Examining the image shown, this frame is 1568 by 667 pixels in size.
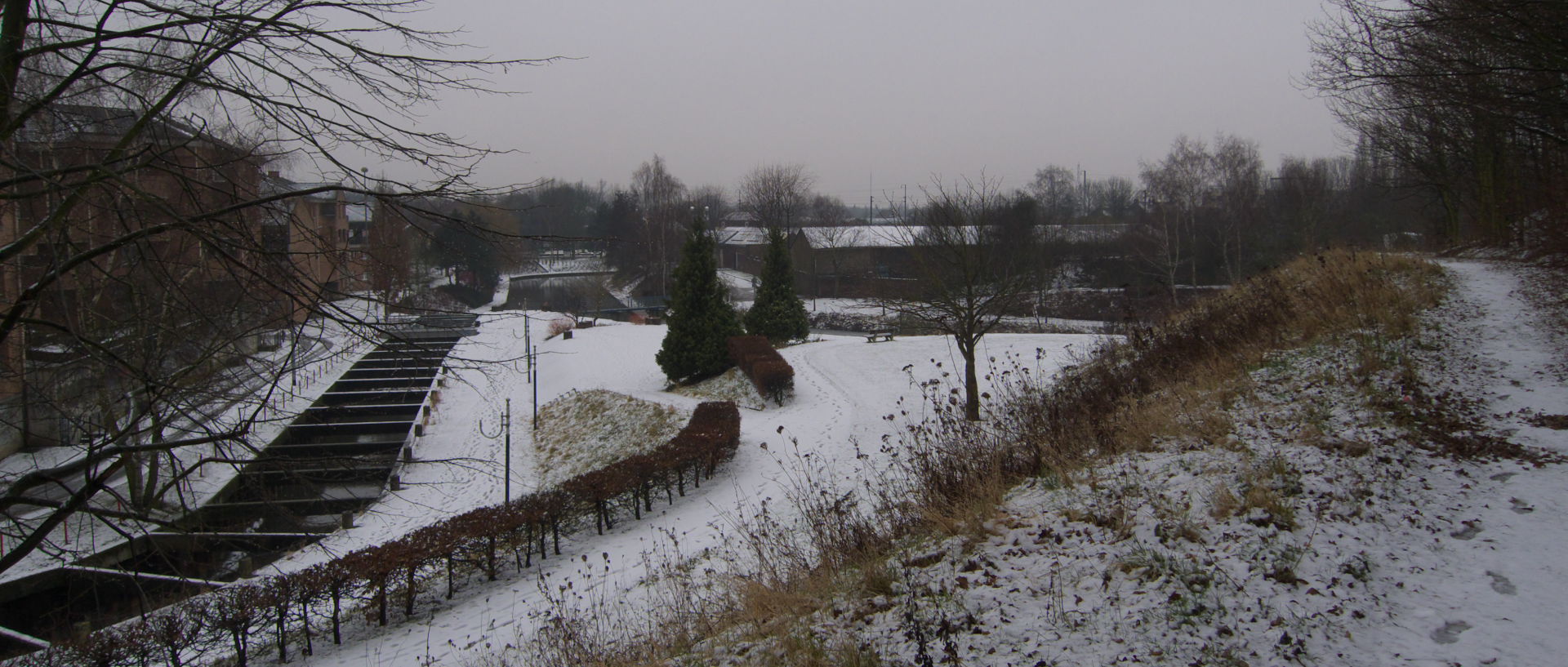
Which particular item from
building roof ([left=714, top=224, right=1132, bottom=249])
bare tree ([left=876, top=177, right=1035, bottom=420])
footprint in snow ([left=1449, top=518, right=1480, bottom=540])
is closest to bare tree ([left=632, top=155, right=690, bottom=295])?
building roof ([left=714, top=224, right=1132, bottom=249])

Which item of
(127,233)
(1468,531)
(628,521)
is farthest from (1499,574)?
(628,521)

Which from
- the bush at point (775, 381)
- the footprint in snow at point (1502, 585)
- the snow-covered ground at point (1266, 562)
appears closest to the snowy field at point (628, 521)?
the bush at point (775, 381)

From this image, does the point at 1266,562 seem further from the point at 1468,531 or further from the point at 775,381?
the point at 775,381

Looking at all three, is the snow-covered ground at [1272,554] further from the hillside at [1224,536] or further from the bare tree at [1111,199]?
the bare tree at [1111,199]

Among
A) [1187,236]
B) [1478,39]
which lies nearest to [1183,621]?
[1478,39]

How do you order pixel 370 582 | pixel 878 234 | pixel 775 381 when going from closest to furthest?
pixel 370 582, pixel 775 381, pixel 878 234

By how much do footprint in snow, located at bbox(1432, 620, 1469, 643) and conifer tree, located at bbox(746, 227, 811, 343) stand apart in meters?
24.9

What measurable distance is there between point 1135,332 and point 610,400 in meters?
13.8

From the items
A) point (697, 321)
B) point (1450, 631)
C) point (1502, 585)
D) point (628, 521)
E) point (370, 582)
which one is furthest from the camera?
point (697, 321)

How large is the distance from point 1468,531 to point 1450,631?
3.53 feet

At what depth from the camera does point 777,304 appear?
28.4 m

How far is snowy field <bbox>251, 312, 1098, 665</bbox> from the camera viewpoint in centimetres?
736

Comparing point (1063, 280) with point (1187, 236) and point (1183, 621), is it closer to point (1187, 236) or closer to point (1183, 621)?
point (1187, 236)

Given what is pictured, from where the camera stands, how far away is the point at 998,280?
1341cm
